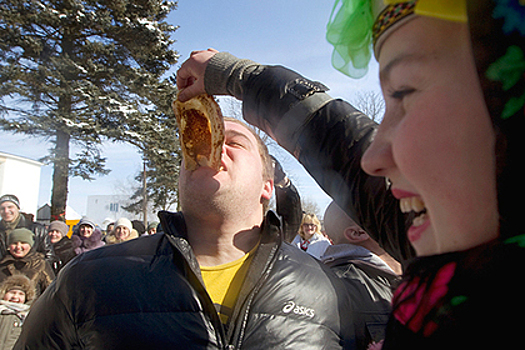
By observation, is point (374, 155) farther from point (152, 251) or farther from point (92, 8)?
point (92, 8)

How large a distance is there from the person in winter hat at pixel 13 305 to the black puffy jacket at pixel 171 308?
3209 mm

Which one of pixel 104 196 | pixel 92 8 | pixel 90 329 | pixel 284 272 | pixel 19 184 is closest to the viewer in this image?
pixel 90 329

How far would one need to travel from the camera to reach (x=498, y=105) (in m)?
0.52

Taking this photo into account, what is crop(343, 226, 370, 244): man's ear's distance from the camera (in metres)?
2.61

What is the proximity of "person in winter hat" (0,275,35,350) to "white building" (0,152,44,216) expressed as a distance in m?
20.3

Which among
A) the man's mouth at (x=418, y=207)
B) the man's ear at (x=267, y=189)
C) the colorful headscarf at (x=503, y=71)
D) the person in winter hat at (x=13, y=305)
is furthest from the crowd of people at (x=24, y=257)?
the colorful headscarf at (x=503, y=71)

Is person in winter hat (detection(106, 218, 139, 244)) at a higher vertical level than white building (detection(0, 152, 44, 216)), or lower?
lower

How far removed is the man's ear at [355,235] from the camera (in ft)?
8.55

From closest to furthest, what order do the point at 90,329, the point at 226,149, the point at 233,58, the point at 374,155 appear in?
the point at 374,155
the point at 233,58
the point at 90,329
the point at 226,149

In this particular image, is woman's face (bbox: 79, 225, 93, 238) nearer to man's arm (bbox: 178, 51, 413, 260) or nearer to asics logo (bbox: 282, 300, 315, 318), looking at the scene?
asics logo (bbox: 282, 300, 315, 318)

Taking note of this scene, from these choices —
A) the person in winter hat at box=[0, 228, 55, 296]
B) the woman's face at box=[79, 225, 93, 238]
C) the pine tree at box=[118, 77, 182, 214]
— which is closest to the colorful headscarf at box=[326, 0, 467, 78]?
the person in winter hat at box=[0, 228, 55, 296]

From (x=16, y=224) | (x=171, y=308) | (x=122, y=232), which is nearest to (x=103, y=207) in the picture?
(x=122, y=232)

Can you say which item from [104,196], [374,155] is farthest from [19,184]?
[104,196]

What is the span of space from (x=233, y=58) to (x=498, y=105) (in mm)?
1035
